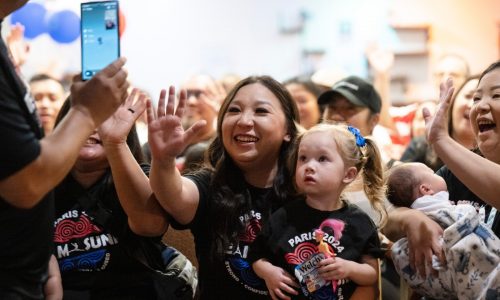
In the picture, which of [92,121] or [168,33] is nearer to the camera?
[92,121]

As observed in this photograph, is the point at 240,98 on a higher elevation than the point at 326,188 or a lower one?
higher

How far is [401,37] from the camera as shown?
7.90 m

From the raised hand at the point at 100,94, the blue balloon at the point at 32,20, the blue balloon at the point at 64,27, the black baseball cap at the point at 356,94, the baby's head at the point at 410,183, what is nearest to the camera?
the raised hand at the point at 100,94

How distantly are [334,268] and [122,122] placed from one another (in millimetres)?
799

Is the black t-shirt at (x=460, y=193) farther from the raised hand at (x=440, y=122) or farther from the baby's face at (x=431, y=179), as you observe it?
the raised hand at (x=440, y=122)

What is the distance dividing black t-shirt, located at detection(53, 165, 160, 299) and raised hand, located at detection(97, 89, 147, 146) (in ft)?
0.98

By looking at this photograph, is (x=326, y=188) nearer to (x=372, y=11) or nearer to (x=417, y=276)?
(x=417, y=276)

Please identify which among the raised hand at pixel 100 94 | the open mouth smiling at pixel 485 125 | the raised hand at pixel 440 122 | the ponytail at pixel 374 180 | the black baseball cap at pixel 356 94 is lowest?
the black baseball cap at pixel 356 94

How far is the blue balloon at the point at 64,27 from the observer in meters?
5.35

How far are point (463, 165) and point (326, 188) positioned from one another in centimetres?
43

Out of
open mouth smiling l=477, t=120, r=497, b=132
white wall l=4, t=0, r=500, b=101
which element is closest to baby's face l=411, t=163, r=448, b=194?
open mouth smiling l=477, t=120, r=497, b=132

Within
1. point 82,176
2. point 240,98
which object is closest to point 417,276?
point 240,98

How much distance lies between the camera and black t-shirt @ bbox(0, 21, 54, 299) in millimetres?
1435

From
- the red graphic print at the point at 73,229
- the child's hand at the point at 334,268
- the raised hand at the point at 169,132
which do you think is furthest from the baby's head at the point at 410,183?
the red graphic print at the point at 73,229
